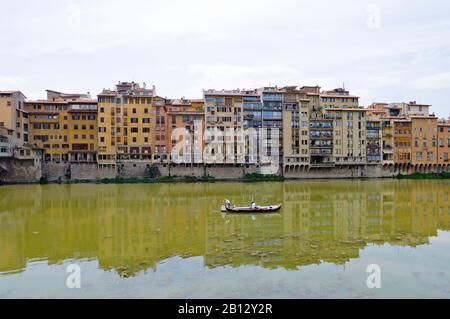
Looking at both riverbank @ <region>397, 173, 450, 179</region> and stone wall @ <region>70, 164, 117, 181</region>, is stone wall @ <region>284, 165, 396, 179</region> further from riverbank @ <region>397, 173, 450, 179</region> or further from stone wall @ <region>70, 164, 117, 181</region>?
stone wall @ <region>70, 164, 117, 181</region>

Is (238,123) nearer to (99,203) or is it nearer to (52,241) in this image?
(99,203)

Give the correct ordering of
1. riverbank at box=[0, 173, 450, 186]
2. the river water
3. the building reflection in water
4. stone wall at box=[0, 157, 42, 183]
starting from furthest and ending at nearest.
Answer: riverbank at box=[0, 173, 450, 186] < stone wall at box=[0, 157, 42, 183] < the building reflection in water < the river water

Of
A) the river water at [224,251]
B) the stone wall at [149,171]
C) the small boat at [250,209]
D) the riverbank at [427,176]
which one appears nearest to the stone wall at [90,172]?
the stone wall at [149,171]

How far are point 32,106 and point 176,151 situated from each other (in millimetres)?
21683

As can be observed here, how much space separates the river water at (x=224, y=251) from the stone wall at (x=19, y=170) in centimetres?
2603

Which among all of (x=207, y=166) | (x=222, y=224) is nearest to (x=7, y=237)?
(x=222, y=224)

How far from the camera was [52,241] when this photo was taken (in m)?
20.6

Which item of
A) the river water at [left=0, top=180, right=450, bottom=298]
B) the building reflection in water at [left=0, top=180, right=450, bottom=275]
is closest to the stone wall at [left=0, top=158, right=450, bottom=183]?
the building reflection in water at [left=0, top=180, right=450, bottom=275]

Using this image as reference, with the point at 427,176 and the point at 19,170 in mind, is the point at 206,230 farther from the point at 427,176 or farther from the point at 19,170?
the point at 427,176

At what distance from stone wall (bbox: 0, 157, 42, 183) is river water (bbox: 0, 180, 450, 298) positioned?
2603cm

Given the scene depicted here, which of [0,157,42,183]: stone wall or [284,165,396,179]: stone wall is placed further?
[284,165,396,179]: stone wall

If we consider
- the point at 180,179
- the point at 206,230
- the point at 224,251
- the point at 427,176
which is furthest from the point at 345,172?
the point at 224,251

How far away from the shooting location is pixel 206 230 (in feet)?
75.0

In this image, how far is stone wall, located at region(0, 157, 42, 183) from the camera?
55.8m
